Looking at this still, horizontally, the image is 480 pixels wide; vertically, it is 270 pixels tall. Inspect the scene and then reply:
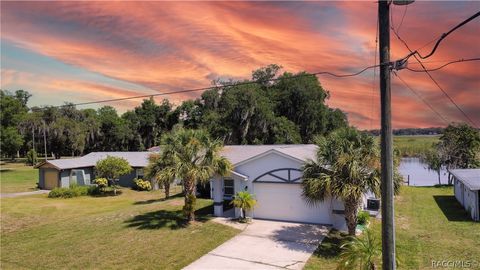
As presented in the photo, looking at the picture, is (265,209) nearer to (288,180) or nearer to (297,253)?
(288,180)

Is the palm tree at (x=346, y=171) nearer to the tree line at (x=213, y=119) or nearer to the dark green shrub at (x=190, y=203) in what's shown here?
the dark green shrub at (x=190, y=203)

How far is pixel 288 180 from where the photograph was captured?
64.3 feet

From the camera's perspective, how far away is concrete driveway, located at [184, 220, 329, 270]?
1324cm

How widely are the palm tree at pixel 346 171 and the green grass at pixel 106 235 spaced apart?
16.5ft

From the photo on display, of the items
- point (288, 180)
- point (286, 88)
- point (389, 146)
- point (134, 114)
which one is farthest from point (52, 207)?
point (134, 114)

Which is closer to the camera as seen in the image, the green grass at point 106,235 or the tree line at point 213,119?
the green grass at point 106,235

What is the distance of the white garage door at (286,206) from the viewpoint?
18.7 m

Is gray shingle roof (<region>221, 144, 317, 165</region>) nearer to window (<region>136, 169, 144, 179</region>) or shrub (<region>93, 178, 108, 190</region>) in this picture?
window (<region>136, 169, 144, 179</region>)

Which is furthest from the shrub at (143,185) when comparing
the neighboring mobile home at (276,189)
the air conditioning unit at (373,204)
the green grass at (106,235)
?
the air conditioning unit at (373,204)

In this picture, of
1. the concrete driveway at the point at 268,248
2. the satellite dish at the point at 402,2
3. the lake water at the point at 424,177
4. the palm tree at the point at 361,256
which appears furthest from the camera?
the lake water at the point at 424,177

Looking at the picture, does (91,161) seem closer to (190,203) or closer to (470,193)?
(190,203)

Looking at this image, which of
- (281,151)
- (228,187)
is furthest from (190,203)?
(281,151)

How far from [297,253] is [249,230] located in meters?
4.09

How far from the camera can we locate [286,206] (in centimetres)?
1961
